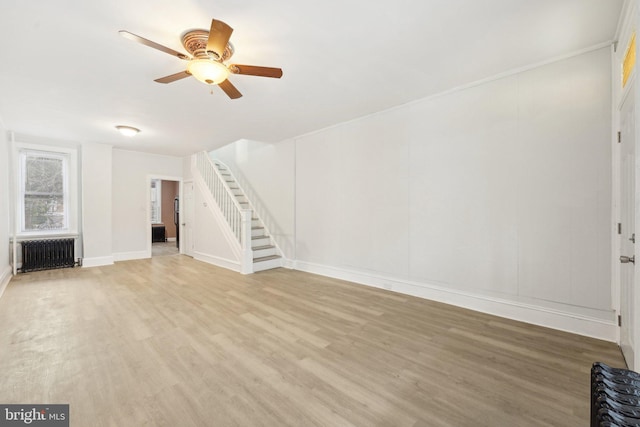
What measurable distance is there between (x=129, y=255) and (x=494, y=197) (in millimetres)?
8198

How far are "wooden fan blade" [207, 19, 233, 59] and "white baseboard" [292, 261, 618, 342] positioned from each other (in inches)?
148

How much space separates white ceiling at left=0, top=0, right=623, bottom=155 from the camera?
2.13 metres

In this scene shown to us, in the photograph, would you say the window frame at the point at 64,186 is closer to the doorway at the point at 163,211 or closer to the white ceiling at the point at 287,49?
the white ceiling at the point at 287,49

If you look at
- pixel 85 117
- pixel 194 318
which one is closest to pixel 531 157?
pixel 194 318

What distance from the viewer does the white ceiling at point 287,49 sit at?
2.13m

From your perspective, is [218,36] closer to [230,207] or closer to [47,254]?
[230,207]

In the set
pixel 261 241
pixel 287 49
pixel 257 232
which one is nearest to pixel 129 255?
pixel 257 232

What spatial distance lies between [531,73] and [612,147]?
1131 millimetres

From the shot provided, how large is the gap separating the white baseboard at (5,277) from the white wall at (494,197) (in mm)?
5635

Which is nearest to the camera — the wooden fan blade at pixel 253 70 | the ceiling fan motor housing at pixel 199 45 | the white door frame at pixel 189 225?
the ceiling fan motor housing at pixel 199 45

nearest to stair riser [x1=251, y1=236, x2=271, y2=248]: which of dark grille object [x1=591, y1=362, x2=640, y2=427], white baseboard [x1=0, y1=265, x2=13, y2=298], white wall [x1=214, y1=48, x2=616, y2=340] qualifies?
white wall [x1=214, y1=48, x2=616, y2=340]

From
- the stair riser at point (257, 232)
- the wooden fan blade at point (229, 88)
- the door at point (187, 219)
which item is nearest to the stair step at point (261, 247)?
the stair riser at point (257, 232)

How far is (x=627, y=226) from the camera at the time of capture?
7.59ft

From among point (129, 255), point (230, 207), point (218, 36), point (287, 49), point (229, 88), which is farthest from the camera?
point (129, 255)
